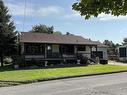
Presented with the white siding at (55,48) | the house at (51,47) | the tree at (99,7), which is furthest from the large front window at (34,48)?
the tree at (99,7)

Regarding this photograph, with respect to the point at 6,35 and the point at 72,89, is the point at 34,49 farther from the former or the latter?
the point at 72,89

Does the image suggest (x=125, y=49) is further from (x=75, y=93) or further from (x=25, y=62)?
(x=75, y=93)

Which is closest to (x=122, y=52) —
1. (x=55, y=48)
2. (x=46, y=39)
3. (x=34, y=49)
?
(x=55, y=48)

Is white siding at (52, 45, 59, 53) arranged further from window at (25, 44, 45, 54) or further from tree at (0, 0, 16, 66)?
tree at (0, 0, 16, 66)

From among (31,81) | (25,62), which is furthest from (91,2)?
(25,62)

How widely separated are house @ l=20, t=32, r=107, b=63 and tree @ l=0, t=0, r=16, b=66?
158cm

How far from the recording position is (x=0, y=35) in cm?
4344

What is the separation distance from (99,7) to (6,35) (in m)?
38.9

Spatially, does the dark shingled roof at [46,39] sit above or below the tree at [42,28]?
below

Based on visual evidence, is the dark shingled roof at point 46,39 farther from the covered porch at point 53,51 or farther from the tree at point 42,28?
the tree at point 42,28

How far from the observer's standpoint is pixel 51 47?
4703 cm

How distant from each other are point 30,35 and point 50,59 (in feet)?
17.8

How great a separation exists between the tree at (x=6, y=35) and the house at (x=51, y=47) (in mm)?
1579

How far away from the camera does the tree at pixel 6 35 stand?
143 ft
